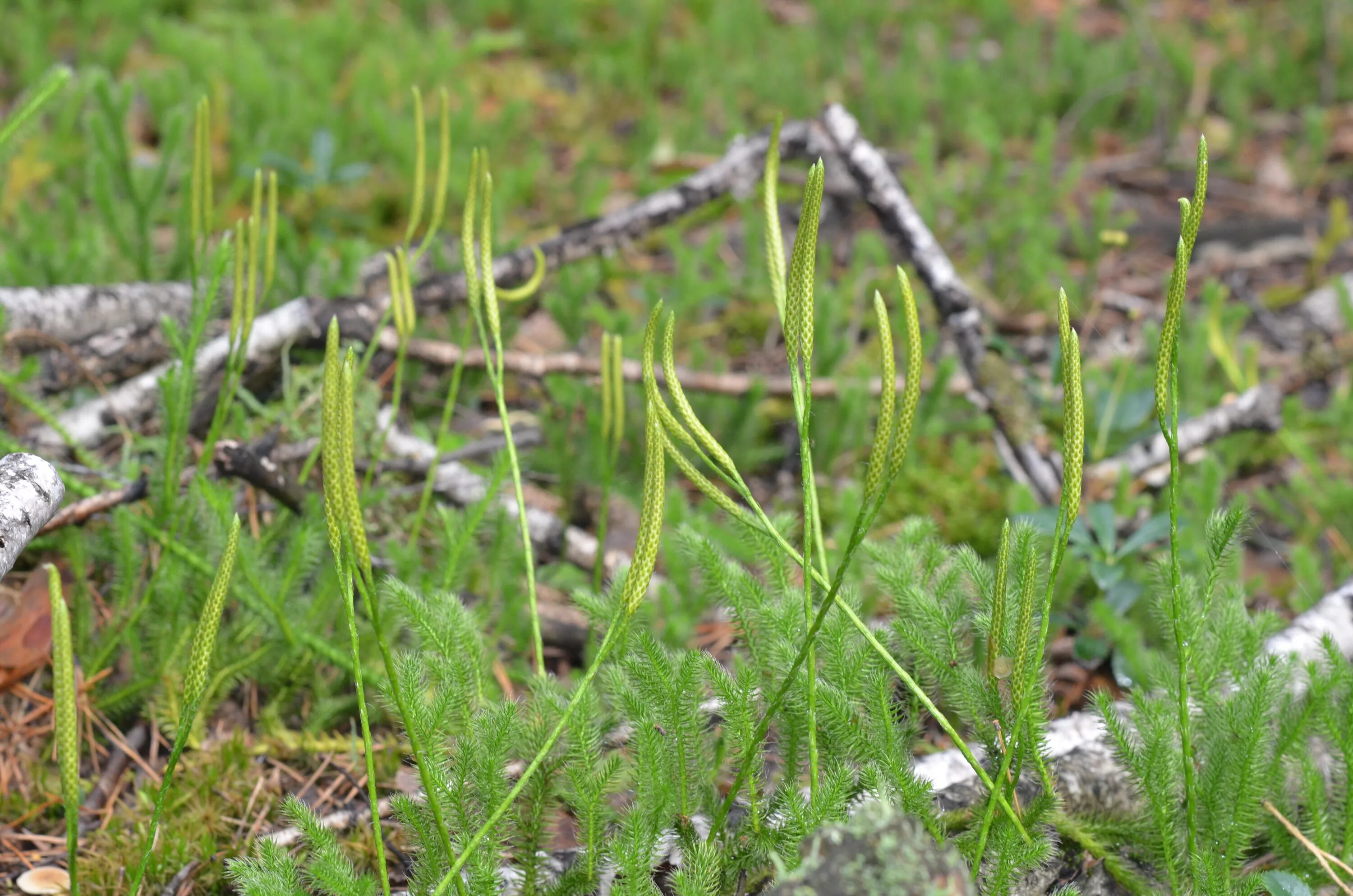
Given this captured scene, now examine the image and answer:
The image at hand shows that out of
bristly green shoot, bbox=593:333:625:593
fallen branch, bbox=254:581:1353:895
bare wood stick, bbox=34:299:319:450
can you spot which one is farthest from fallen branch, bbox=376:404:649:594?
fallen branch, bbox=254:581:1353:895

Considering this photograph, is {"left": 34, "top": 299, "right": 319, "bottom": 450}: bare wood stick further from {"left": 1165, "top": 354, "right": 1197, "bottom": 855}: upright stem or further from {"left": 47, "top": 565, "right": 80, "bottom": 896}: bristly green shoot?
{"left": 1165, "top": 354, "right": 1197, "bottom": 855}: upright stem

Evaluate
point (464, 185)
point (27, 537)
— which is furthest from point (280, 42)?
point (27, 537)

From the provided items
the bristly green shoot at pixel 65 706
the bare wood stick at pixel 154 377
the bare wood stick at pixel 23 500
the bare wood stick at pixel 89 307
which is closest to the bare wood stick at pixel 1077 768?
the bristly green shoot at pixel 65 706

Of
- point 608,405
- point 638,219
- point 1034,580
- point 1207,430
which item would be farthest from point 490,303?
point 1207,430

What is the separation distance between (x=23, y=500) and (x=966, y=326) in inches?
88.0

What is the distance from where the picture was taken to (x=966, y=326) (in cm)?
288

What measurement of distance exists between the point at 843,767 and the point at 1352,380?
3034mm

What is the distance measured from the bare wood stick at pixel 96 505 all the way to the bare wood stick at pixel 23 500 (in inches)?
23.1

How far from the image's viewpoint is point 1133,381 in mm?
3156

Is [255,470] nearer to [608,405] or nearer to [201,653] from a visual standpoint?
[608,405]

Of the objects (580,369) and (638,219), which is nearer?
(580,369)

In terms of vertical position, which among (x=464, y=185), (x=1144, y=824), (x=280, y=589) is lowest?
(x=1144, y=824)

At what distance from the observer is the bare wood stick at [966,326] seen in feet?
9.12

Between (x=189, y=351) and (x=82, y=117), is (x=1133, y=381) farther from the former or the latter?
(x=82, y=117)
